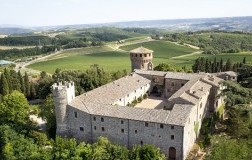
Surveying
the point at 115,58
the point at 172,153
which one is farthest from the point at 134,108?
the point at 115,58

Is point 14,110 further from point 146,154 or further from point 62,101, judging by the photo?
point 146,154

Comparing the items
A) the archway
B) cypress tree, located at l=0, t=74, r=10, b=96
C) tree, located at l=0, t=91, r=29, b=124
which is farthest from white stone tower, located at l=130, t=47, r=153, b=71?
the archway

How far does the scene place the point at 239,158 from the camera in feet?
115

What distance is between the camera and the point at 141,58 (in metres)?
76.2

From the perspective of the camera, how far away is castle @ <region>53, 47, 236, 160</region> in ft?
140

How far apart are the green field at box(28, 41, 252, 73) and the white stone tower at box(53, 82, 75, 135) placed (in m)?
66.4

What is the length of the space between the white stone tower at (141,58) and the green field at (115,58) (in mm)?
37148

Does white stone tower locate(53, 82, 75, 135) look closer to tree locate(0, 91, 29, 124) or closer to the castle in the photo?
the castle

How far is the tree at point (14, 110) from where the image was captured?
53.3 metres

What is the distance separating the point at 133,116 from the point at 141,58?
33393 mm

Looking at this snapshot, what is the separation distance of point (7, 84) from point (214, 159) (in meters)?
58.5

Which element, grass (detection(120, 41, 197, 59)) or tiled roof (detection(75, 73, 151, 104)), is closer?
tiled roof (detection(75, 73, 151, 104))

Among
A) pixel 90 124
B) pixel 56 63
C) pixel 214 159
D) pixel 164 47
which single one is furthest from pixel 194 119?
pixel 164 47

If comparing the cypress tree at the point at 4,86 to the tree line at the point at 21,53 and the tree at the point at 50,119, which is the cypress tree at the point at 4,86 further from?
the tree line at the point at 21,53
